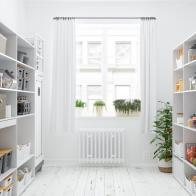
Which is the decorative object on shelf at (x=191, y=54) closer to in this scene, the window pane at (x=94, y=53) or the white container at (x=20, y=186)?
the window pane at (x=94, y=53)

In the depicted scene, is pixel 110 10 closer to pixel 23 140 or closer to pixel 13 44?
pixel 13 44

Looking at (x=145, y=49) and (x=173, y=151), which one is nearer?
(x=173, y=151)

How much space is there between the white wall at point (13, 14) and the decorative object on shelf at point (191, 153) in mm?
2846

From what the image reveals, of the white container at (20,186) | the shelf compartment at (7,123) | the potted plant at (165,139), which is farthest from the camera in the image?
the potted plant at (165,139)

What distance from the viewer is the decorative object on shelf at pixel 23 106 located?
11.7 feet

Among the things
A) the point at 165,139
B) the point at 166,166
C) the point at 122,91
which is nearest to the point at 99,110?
the point at 122,91

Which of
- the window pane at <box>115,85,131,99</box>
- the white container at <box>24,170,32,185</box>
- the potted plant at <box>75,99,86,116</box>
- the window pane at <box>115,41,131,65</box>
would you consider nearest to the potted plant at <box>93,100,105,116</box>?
the potted plant at <box>75,99,86,116</box>

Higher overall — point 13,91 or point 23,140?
point 13,91

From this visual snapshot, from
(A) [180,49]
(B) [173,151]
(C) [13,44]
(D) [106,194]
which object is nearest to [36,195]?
(D) [106,194]

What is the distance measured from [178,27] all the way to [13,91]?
294cm

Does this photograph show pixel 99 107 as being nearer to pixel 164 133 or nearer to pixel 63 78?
pixel 63 78

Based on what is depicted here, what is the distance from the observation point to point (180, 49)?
13.3 feet

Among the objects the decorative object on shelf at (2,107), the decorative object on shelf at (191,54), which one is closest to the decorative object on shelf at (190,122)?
the decorative object on shelf at (191,54)

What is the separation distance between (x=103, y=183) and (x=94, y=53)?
2.29 m
